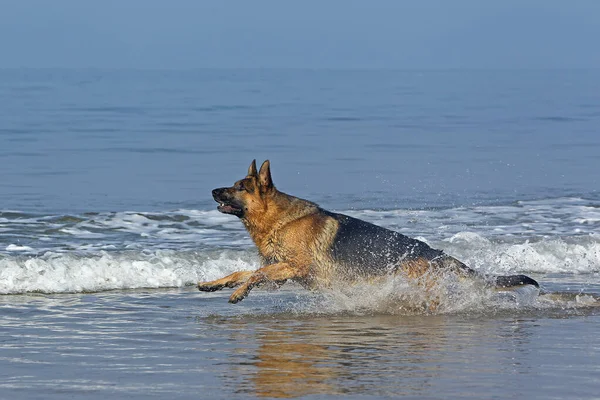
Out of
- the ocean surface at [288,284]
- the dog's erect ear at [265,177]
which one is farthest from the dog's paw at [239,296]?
the dog's erect ear at [265,177]

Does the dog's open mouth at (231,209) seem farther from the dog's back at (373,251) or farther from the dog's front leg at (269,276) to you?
the dog's back at (373,251)

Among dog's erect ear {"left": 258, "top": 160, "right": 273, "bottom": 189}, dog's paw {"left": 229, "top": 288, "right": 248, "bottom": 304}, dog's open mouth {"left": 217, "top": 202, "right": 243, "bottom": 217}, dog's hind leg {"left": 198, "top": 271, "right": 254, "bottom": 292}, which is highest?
dog's erect ear {"left": 258, "top": 160, "right": 273, "bottom": 189}

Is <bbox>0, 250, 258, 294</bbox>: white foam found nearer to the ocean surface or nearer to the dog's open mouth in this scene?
the ocean surface

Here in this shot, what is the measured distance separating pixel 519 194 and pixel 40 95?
150 ft

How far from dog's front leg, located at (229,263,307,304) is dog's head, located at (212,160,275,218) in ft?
1.99

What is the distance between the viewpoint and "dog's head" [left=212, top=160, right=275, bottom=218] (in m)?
10.5

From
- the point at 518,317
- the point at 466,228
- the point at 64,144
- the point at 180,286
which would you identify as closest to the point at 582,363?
the point at 518,317

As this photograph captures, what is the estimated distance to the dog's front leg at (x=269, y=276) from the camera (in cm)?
1018

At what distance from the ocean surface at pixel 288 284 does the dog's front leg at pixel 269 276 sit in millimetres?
196

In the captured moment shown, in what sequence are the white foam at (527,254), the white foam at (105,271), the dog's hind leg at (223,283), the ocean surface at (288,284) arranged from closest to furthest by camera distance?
the ocean surface at (288,284) < the dog's hind leg at (223,283) < the white foam at (105,271) < the white foam at (527,254)

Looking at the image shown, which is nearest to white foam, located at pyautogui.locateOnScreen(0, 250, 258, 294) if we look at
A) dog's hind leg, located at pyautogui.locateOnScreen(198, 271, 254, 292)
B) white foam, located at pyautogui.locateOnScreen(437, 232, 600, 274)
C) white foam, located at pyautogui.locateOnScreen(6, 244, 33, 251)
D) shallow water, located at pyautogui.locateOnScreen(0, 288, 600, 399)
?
shallow water, located at pyautogui.locateOnScreen(0, 288, 600, 399)

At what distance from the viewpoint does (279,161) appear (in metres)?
28.0

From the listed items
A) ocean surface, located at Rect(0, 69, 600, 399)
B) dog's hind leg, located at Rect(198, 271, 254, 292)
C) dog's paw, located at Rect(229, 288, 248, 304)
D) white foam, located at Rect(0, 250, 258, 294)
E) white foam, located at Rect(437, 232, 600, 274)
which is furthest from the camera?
white foam, located at Rect(437, 232, 600, 274)

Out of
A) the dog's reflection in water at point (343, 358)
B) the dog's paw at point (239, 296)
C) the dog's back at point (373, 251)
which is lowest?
the dog's reflection in water at point (343, 358)
